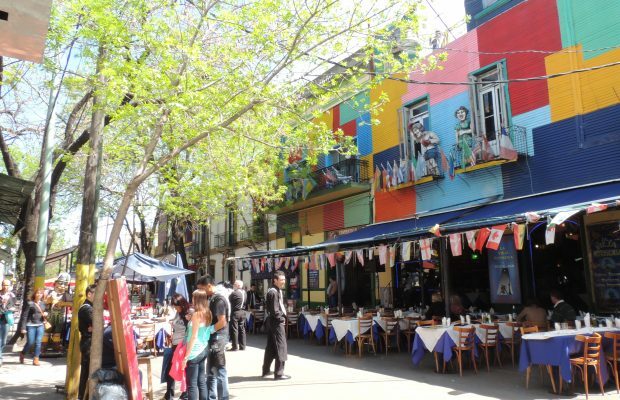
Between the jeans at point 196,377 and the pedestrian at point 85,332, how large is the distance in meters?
1.52

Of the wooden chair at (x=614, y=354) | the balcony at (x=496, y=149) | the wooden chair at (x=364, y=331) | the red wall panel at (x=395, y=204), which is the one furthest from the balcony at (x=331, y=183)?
the wooden chair at (x=614, y=354)

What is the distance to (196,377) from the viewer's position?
244 inches

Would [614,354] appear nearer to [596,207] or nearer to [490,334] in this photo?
[596,207]

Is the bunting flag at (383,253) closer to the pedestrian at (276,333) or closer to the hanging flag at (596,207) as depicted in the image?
the pedestrian at (276,333)

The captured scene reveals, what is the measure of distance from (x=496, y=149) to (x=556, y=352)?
6.75 meters

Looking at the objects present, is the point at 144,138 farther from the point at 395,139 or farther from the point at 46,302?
the point at 395,139

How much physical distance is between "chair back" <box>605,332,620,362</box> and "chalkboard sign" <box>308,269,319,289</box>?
44.9 ft

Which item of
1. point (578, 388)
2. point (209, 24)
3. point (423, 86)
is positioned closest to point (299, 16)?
point (209, 24)

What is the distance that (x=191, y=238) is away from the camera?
38.7 metres

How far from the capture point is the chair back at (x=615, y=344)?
23.8ft

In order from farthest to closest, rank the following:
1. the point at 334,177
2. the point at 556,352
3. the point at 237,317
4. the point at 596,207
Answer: the point at 334,177 < the point at 237,317 < the point at 596,207 < the point at 556,352

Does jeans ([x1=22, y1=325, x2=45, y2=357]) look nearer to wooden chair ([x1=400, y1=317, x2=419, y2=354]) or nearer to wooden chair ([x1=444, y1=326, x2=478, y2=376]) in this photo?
wooden chair ([x1=400, y1=317, x2=419, y2=354])

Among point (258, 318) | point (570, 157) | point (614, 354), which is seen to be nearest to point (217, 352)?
point (614, 354)

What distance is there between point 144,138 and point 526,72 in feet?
32.1
